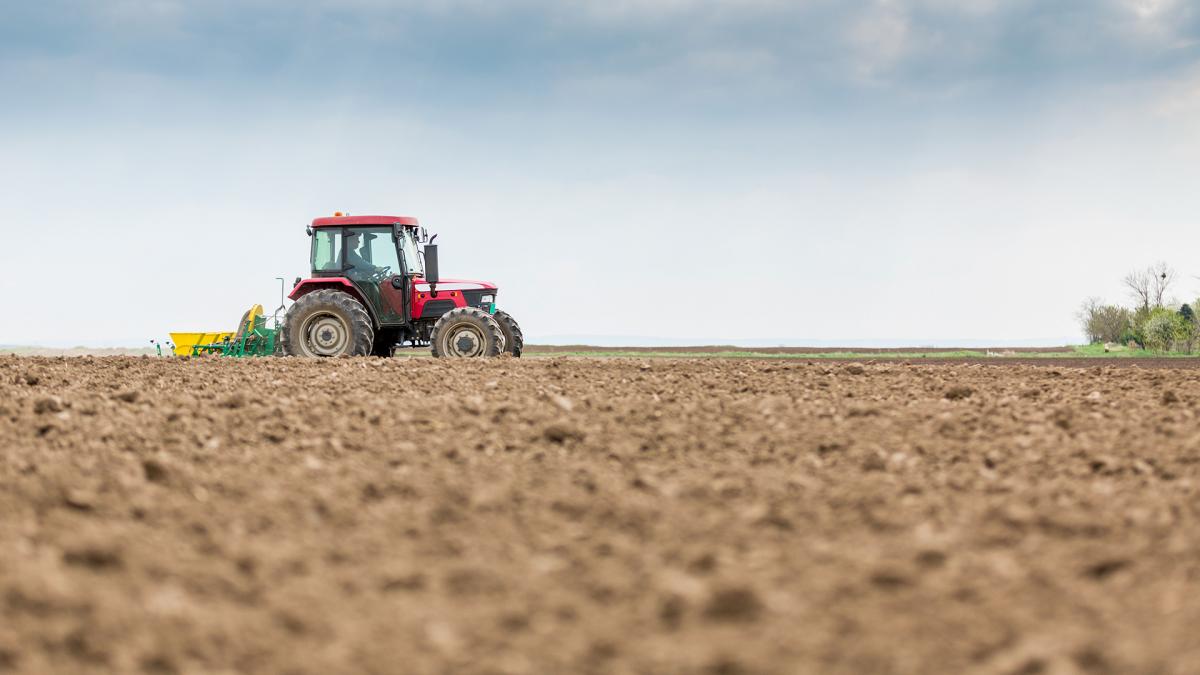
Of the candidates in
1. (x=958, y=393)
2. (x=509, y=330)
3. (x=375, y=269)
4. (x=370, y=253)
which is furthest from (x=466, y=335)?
(x=958, y=393)

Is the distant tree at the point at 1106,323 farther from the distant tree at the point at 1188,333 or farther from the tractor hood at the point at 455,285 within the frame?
the tractor hood at the point at 455,285

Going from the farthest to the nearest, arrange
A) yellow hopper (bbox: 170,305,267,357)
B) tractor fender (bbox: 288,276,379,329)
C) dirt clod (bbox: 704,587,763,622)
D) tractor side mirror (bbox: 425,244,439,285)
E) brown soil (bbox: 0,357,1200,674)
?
yellow hopper (bbox: 170,305,267,357), tractor fender (bbox: 288,276,379,329), tractor side mirror (bbox: 425,244,439,285), dirt clod (bbox: 704,587,763,622), brown soil (bbox: 0,357,1200,674)

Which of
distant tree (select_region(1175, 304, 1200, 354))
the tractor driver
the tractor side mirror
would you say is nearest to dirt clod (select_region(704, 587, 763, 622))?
the tractor side mirror

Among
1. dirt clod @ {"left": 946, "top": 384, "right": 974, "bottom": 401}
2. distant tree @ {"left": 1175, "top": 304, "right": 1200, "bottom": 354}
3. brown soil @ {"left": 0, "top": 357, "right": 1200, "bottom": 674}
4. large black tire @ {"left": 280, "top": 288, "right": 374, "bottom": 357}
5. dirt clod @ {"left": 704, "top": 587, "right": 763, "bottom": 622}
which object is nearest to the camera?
brown soil @ {"left": 0, "top": 357, "right": 1200, "bottom": 674}

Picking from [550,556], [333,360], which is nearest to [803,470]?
[550,556]

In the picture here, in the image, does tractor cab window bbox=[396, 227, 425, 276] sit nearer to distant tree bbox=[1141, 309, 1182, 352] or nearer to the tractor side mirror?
the tractor side mirror

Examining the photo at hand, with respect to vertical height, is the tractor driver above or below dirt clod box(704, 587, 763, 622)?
above

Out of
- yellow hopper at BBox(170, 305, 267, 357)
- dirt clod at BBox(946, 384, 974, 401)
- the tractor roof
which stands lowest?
dirt clod at BBox(946, 384, 974, 401)

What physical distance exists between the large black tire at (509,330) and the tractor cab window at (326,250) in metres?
2.52

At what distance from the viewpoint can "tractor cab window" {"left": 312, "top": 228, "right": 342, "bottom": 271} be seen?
14438 mm

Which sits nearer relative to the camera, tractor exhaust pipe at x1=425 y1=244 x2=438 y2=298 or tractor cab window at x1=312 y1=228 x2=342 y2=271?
tractor exhaust pipe at x1=425 y1=244 x2=438 y2=298

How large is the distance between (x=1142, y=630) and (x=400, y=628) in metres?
2.18

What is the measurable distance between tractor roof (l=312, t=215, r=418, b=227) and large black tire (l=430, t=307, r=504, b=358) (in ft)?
4.92

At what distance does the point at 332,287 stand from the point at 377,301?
699 mm
